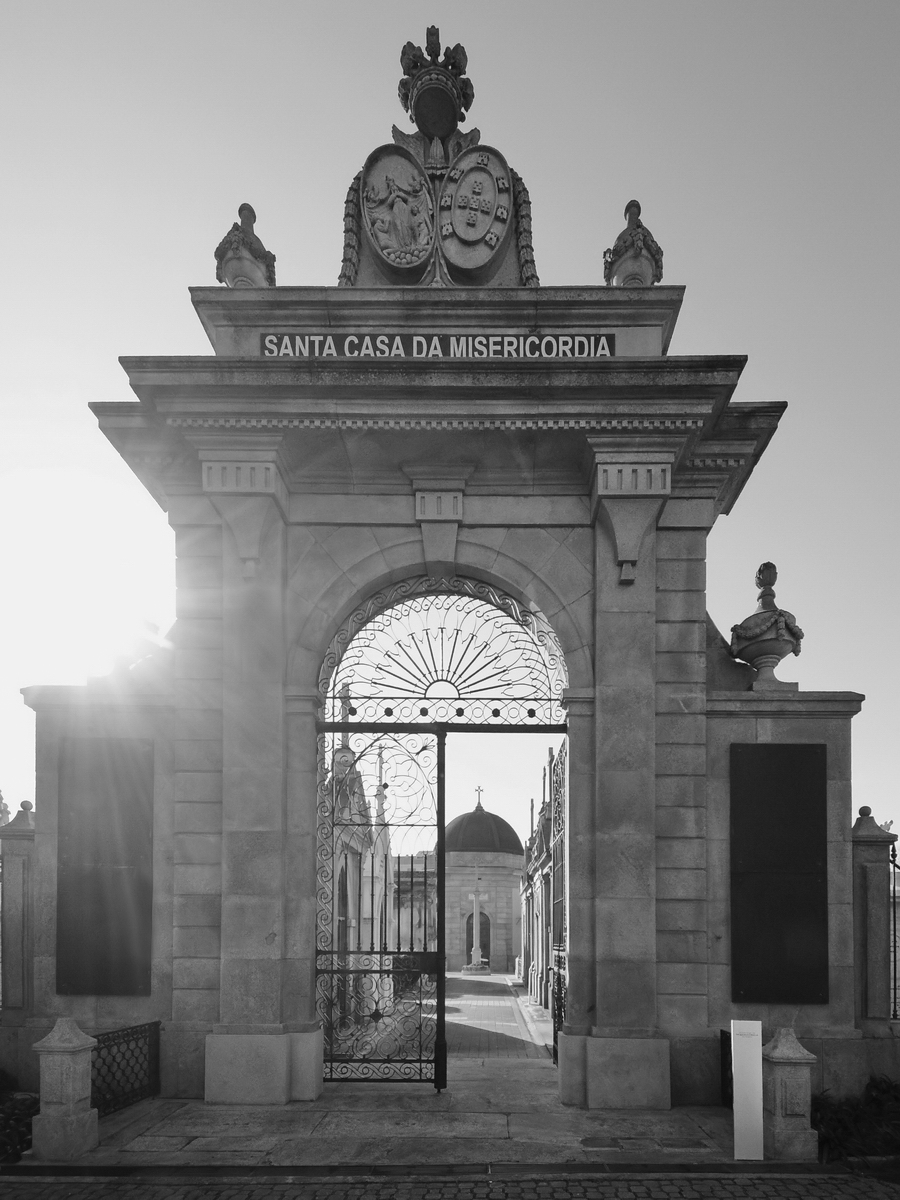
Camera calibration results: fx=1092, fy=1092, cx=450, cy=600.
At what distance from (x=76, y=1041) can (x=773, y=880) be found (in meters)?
7.06

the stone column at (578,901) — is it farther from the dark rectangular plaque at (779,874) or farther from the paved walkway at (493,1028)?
the paved walkway at (493,1028)

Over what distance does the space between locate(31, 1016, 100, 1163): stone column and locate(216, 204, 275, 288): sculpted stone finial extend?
26.6 feet

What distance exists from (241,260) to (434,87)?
3180mm

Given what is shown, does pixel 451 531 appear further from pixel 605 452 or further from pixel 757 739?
pixel 757 739

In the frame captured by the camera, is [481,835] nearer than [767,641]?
No

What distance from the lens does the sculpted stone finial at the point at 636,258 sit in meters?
12.6

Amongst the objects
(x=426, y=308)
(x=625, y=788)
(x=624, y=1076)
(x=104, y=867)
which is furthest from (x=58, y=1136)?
(x=426, y=308)

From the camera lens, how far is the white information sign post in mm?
9055

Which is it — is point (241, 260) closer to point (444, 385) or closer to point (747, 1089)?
point (444, 385)

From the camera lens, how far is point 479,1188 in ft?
27.6

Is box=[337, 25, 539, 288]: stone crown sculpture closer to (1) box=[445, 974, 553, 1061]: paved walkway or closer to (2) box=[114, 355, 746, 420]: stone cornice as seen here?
(2) box=[114, 355, 746, 420]: stone cornice

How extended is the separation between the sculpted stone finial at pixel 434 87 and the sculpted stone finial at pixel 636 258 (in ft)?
8.33

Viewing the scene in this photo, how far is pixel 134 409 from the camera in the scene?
39.9 ft

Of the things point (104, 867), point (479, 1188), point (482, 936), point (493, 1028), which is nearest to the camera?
point (479, 1188)
